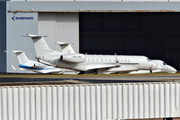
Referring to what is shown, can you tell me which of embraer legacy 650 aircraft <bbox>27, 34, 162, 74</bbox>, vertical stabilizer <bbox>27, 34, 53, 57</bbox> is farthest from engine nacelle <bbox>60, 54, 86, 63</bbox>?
vertical stabilizer <bbox>27, 34, 53, 57</bbox>

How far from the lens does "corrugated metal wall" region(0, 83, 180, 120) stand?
18438 millimetres

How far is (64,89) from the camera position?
19.0m

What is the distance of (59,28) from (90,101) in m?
43.5

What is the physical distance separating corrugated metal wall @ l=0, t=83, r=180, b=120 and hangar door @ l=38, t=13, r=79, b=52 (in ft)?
138

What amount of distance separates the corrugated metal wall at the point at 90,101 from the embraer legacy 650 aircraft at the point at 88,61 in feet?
103

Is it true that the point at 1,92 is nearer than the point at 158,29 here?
Yes

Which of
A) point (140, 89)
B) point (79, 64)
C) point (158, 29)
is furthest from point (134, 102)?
point (158, 29)

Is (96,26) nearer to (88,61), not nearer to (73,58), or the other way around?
(88,61)

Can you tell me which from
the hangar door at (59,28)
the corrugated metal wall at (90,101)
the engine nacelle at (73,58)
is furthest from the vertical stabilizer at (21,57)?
the corrugated metal wall at (90,101)

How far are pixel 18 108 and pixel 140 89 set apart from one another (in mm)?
6730

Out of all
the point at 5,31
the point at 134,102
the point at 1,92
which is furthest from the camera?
the point at 5,31

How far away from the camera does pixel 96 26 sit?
65312 millimetres

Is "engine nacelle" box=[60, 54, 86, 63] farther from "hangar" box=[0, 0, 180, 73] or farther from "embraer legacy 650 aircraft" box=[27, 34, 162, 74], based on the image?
"hangar" box=[0, 0, 180, 73]

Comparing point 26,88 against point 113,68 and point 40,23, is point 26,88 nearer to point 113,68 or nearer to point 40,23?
point 113,68
